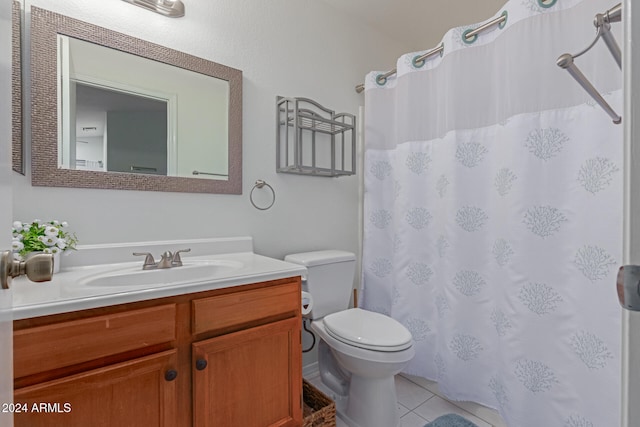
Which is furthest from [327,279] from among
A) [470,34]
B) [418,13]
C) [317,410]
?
[418,13]

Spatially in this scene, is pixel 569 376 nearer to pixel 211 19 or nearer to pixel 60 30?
pixel 211 19

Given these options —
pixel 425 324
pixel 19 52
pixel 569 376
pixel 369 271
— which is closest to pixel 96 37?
pixel 19 52

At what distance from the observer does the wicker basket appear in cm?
136

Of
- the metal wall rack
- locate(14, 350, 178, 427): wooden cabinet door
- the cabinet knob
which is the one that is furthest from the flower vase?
the metal wall rack

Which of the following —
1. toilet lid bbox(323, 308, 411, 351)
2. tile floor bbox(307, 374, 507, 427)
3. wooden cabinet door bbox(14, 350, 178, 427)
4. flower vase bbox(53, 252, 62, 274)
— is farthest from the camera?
tile floor bbox(307, 374, 507, 427)

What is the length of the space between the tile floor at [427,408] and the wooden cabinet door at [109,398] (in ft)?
3.17

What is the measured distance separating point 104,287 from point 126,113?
2.63ft

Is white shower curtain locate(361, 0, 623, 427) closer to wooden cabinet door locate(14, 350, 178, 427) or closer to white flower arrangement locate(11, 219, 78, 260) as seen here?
wooden cabinet door locate(14, 350, 178, 427)

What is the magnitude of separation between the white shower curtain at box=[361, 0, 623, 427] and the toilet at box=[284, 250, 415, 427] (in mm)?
374

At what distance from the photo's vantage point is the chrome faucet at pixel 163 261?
126cm

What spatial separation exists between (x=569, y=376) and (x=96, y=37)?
7.74ft

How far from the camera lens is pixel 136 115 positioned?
137cm

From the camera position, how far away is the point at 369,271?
2092mm

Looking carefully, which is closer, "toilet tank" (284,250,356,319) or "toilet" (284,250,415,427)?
"toilet" (284,250,415,427)
